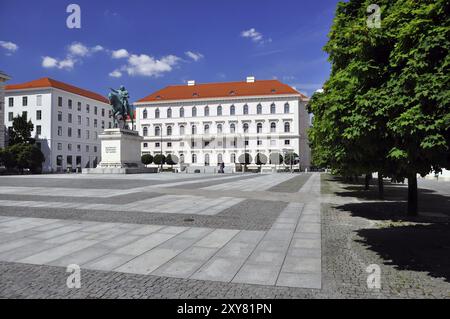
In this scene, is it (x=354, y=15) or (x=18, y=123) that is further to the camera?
(x=18, y=123)

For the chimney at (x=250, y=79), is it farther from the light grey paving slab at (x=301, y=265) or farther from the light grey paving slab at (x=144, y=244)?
the light grey paving slab at (x=301, y=265)

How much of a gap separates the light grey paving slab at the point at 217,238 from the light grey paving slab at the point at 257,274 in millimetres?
1409

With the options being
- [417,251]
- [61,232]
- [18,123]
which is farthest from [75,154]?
[417,251]

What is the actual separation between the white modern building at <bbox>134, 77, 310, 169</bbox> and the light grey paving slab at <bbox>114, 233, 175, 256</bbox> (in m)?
74.4

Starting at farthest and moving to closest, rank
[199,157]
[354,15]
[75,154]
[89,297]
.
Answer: [199,157] → [75,154] → [354,15] → [89,297]

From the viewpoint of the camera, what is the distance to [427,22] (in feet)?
14.7

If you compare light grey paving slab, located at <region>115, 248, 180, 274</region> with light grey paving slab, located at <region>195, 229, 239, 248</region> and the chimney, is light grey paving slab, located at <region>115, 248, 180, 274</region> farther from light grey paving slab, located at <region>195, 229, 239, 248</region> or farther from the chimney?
the chimney

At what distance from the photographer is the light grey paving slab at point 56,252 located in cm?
549

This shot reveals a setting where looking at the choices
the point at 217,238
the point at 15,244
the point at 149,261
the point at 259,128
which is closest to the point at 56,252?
the point at 15,244

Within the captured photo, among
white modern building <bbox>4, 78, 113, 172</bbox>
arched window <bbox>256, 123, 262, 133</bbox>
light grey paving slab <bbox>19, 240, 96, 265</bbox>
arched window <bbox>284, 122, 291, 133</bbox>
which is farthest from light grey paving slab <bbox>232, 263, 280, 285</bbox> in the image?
arched window <bbox>256, 123, 262, 133</bbox>

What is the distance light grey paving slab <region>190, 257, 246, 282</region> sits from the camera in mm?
4695

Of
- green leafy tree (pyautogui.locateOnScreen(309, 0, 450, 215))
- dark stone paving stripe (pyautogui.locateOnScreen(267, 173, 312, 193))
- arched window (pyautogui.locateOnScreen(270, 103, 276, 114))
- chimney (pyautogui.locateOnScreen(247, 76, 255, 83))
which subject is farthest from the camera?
chimney (pyautogui.locateOnScreen(247, 76, 255, 83))

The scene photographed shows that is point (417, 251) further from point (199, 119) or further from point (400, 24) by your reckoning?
point (199, 119)

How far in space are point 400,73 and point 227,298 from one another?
14.1ft
